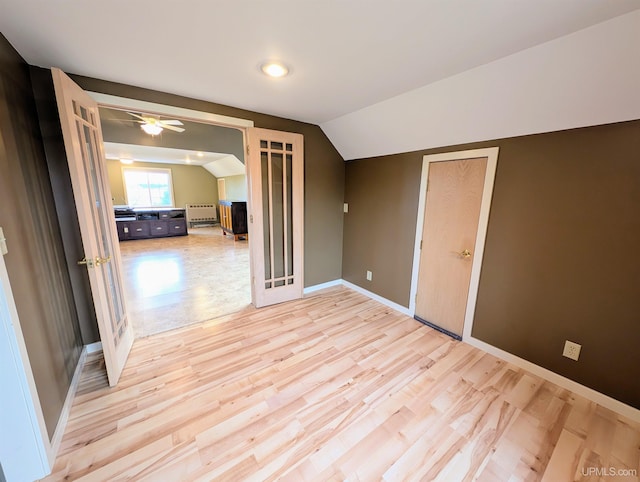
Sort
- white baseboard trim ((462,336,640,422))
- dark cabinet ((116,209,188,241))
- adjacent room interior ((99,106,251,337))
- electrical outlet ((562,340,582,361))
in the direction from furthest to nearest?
1. dark cabinet ((116,209,188,241))
2. adjacent room interior ((99,106,251,337))
3. electrical outlet ((562,340,582,361))
4. white baseboard trim ((462,336,640,422))

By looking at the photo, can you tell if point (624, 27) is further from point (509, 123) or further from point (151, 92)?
point (151, 92)

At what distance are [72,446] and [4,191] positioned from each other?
1.46 m

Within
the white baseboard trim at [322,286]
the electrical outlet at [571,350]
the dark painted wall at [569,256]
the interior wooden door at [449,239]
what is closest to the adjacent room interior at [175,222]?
the white baseboard trim at [322,286]

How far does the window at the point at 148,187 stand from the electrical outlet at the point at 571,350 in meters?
10.4

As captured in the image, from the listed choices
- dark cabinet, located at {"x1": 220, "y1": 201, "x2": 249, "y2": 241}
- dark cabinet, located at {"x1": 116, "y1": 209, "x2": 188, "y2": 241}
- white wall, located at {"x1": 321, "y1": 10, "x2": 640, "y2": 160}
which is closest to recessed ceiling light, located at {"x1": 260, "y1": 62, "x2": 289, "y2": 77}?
white wall, located at {"x1": 321, "y1": 10, "x2": 640, "y2": 160}

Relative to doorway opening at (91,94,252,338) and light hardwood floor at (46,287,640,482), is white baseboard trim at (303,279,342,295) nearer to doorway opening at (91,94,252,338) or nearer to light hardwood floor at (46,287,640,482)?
doorway opening at (91,94,252,338)

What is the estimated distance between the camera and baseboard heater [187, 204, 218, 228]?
370 inches

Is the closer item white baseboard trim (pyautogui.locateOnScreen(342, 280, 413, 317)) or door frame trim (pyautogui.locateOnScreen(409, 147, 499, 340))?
door frame trim (pyautogui.locateOnScreen(409, 147, 499, 340))

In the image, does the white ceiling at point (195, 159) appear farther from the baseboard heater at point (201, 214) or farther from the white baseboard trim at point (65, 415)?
the white baseboard trim at point (65, 415)

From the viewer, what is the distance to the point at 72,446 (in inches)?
55.8

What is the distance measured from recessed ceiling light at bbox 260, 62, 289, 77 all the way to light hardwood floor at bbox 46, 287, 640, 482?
7.59 ft

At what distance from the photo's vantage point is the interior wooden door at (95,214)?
1531 millimetres

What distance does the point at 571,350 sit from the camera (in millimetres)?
1854

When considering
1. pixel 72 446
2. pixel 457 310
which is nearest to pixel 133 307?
pixel 72 446
